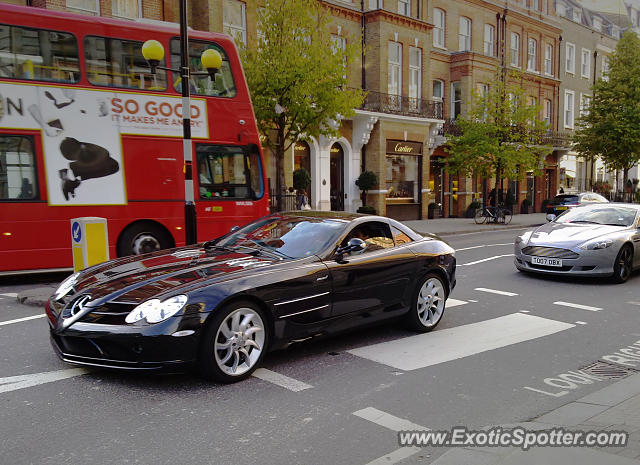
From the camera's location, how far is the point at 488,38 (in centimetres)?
3372

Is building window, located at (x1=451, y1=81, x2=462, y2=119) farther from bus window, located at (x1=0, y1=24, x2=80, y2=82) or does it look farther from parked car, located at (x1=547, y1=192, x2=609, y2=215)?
bus window, located at (x1=0, y1=24, x2=80, y2=82)

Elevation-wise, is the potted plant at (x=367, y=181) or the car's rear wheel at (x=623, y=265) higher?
the potted plant at (x=367, y=181)

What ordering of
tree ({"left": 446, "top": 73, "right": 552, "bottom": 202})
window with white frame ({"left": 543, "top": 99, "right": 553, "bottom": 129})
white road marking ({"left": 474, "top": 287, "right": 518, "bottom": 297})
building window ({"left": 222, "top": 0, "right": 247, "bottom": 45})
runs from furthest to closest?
window with white frame ({"left": 543, "top": 99, "right": 553, "bottom": 129}), tree ({"left": 446, "top": 73, "right": 552, "bottom": 202}), building window ({"left": 222, "top": 0, "right": 247, "bottom": 45}), white road marking ({"left": 474, "top": 287, "right": 518, "bottom": 297})

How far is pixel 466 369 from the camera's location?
5.21 m

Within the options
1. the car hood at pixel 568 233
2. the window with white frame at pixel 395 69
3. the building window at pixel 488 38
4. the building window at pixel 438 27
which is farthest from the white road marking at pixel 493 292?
the building window at pixel 488 38

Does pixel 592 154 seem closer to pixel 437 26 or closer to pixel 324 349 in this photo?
pixel 437 26

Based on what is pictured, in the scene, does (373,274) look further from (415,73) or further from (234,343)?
(415,73)

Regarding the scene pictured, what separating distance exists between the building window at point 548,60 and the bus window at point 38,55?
1424 inches

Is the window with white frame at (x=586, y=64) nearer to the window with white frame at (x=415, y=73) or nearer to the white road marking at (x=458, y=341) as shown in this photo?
the window with white frame at (x=415, y=73)

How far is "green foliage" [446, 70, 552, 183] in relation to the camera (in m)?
24.9

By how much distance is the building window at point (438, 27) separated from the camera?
100ft

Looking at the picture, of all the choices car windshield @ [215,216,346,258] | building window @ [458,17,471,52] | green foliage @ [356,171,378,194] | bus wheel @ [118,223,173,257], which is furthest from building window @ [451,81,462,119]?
car windshield @ [215,216,346,258]

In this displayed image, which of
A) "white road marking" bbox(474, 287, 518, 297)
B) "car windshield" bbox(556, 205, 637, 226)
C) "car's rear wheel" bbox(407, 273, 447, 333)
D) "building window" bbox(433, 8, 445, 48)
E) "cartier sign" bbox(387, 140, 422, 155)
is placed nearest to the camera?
"car's rear wheel" bbox(407, 273, 447, 333)

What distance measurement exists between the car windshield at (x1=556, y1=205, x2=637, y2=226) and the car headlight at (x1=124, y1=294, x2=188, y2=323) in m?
8.84
